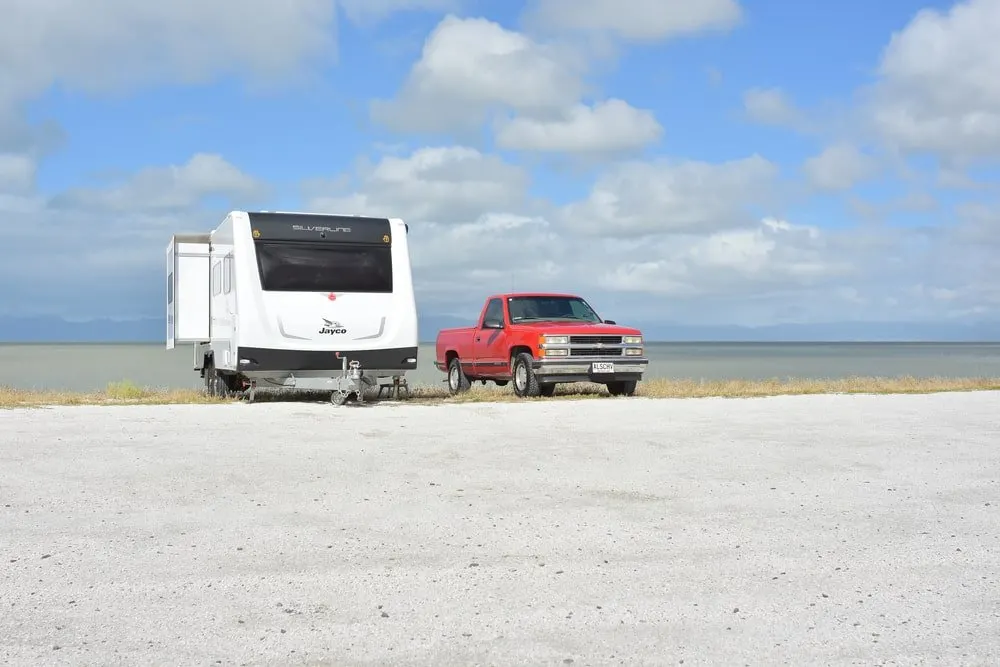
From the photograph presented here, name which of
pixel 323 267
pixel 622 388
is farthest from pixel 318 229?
pixel 622 388

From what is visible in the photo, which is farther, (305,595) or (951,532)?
(951,532)

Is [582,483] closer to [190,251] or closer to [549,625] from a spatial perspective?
[549,625]

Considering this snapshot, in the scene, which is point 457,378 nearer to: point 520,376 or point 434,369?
point 520,376

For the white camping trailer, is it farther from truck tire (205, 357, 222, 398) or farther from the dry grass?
the dry grass

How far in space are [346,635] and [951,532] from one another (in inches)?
174

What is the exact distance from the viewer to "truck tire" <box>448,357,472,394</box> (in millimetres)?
21609

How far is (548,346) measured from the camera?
18.7m

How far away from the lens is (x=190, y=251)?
751 inches

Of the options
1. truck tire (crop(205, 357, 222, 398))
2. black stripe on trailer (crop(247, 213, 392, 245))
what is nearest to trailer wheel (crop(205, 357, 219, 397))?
truck tire (crop(205, 357, 222, 398))

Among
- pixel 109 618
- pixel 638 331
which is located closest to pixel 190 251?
pixel 638 331

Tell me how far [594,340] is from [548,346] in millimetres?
973

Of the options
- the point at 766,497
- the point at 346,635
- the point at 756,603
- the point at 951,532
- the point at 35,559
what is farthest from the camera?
the point at 766,497

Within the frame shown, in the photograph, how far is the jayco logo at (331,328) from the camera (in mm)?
17188

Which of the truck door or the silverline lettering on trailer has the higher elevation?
the silverline lettering on trailer
